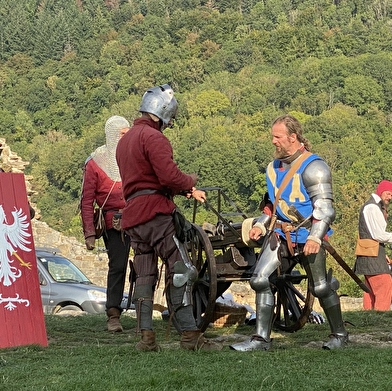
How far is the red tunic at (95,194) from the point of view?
9172 millimetres

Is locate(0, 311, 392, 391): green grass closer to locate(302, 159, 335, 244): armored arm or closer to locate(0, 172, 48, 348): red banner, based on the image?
locate(0, 172, 48, 348): red banner

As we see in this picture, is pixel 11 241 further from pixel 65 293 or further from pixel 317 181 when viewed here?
pixel 65 293

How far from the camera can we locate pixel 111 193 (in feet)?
30.3

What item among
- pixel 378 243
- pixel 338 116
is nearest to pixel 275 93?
pixel 338 116

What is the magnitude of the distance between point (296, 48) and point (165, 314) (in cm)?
16262

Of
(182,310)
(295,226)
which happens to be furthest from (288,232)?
(182,310)

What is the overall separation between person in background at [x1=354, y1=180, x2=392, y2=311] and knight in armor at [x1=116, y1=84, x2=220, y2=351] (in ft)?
16.9

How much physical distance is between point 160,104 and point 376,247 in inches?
215

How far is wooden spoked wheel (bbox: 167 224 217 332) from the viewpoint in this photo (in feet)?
26.7

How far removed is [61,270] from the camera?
1609 centimetres

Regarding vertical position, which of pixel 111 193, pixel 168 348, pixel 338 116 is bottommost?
pixel 168 348

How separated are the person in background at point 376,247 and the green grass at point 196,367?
12.6 ft

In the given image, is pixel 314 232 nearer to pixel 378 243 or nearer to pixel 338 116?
pixel 378 243

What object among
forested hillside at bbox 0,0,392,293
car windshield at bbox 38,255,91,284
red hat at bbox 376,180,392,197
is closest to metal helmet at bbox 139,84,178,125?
red hat at bbox 376,180,392,197
